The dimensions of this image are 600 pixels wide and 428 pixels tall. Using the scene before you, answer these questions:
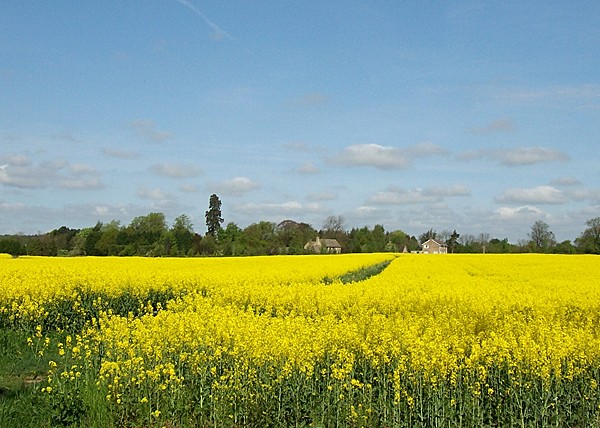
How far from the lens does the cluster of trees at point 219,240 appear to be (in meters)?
66.9

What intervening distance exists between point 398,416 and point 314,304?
857 centimetres

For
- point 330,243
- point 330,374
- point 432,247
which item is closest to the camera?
point 330,374

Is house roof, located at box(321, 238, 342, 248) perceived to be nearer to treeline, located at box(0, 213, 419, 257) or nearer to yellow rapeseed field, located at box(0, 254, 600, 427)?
treeline, located at box(0, 213, 419, 257)

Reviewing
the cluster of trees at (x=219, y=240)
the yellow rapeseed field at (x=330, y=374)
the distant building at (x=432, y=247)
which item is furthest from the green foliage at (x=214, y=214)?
the yellow rapeseed field at (x=330, y=374)

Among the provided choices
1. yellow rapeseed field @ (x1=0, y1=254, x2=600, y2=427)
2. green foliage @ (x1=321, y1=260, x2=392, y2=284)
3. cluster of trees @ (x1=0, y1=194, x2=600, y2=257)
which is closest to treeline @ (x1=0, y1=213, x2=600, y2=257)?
cluster of trees @ (x1=0, y1=194, x2=600, y2=257)

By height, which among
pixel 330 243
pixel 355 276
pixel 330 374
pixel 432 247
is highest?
pixel 330 243

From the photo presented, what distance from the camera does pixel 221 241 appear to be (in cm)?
8325

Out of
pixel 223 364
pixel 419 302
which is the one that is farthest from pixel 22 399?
pixel 419 302

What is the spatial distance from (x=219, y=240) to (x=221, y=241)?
2.97ft

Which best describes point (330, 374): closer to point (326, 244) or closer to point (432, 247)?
point (326, 244)

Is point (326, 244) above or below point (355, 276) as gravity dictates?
above

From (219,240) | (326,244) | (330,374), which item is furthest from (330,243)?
(330,374)

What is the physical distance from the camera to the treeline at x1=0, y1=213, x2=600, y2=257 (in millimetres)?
66750

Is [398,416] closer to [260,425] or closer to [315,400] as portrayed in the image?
[315,400]
